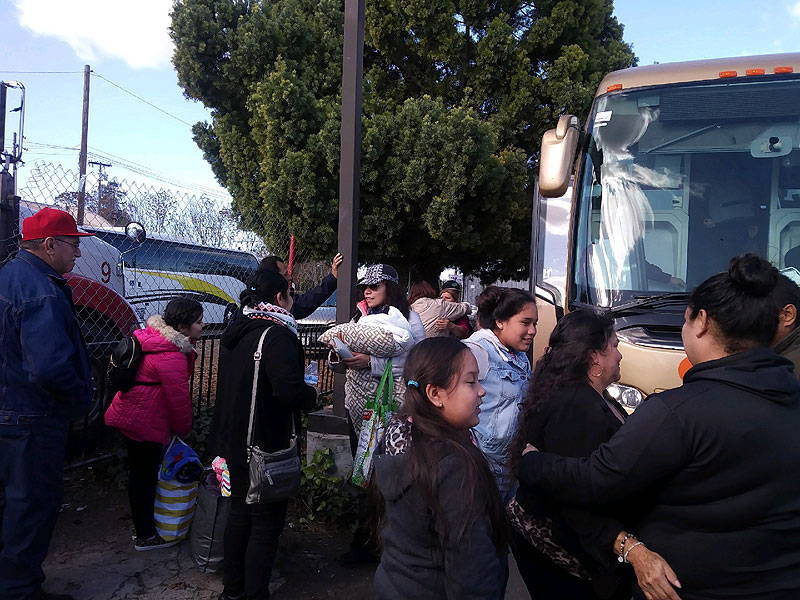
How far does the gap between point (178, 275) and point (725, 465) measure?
14.1m

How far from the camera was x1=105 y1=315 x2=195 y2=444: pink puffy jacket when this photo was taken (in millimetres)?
3918

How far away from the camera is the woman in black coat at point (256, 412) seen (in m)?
3.20

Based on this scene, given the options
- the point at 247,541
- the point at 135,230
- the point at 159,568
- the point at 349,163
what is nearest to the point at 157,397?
the point at 159,568

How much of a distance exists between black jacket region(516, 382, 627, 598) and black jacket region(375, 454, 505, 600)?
0.29 metres

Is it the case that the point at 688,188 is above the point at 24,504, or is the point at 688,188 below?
above

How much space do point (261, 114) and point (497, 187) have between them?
13.6 feet

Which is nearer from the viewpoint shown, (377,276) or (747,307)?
(747,307)

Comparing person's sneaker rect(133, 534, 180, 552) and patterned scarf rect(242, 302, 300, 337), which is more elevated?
patterned scarf rect(242, 302, 300, 337)

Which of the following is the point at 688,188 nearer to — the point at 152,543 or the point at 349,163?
the point at 349,163

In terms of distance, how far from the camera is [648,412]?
1753 millimetres

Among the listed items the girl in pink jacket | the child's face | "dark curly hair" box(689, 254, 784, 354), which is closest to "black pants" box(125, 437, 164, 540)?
the girl in pink jacket

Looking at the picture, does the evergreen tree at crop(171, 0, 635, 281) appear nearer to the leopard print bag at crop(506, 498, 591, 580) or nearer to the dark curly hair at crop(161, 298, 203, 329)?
the dark curly hair at crop(161, 298, 203, 329)

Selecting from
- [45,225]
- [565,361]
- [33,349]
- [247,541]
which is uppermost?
[45,225]

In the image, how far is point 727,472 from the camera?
1.65 m
